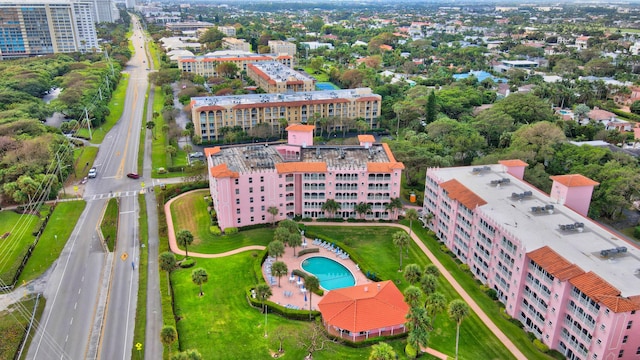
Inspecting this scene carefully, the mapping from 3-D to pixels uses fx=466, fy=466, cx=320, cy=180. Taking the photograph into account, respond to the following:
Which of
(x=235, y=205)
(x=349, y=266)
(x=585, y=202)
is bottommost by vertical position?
(x=349, y=266)

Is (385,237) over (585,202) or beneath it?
beneath

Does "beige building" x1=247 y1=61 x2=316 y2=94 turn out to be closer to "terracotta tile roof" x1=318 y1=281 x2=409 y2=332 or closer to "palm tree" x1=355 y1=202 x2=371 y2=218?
"palm tree" x1=355 y1=202 x2=371 y2=218

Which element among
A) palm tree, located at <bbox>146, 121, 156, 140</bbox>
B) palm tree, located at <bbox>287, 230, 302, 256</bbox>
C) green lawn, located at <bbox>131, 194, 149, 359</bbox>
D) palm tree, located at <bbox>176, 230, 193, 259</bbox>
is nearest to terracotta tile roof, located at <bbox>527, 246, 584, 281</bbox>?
palm tree, located at <bbox>287, 230, 302, 256</bbox>

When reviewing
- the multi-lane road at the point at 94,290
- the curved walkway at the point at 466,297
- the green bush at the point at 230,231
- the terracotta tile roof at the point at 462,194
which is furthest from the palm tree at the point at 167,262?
the terracotta tile roof at the point at 462,194

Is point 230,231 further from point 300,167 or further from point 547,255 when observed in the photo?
point 547,255

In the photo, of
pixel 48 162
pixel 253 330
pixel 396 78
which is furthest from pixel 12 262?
pixel 396 78

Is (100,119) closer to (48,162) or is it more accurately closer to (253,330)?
(48,162)

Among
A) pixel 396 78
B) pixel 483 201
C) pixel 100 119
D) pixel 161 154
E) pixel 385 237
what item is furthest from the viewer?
pixel 396 78

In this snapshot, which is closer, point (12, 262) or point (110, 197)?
point (12, 262)
